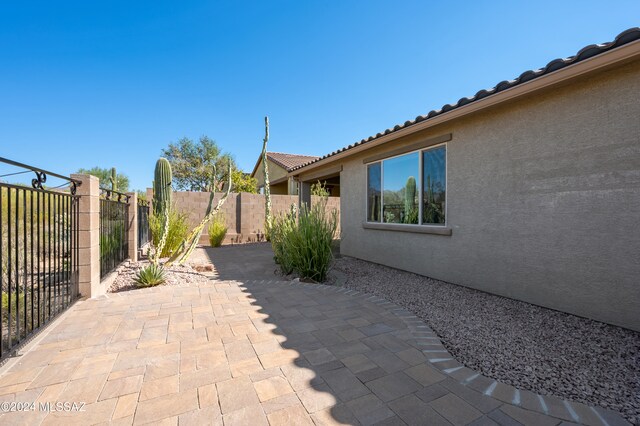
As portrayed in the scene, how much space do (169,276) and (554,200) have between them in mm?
6427

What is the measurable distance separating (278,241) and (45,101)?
14158 mm

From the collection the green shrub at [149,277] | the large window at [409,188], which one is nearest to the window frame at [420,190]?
the large window at [409,188]

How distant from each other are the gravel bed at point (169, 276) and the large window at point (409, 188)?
4.20 m

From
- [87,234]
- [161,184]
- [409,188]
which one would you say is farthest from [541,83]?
→ [161,184]

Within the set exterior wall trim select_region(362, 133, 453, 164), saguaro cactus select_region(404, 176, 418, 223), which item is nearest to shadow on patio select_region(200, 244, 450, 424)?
saguaro cactus select_region(404, 176, 418, 223)

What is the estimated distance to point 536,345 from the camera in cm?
271

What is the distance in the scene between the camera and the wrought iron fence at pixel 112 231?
4.62 metres

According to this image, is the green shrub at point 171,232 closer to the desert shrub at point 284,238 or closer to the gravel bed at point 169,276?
the gravel bed at point 169,276

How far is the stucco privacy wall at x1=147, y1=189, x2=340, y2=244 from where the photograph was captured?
10.7m

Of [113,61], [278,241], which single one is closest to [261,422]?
[278,241]

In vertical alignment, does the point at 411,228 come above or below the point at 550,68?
below

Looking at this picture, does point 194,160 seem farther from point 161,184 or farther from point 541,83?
point 541,83

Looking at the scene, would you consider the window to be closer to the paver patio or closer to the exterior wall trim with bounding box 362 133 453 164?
the exterior wall trim with bounding box 362 133 453 164

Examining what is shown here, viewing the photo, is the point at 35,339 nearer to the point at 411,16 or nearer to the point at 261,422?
the point at 261,422
